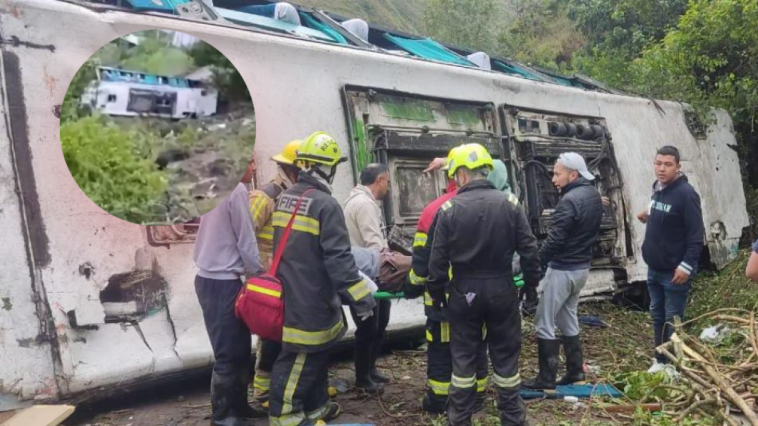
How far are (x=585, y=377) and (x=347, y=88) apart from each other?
2991mm

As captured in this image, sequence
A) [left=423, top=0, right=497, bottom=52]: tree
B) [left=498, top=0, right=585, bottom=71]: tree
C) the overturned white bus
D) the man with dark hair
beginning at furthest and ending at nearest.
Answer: [left=423, top=0, right=497, bottom=52]: tree, [left=498, top=0, right=585, bottom=71]: tree, the man with dark hair, the overturned white bus

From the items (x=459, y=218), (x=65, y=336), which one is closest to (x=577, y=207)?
(x=459, y=218)

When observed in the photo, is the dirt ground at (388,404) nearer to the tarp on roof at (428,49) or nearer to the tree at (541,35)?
the tarp on roof at (428,49)

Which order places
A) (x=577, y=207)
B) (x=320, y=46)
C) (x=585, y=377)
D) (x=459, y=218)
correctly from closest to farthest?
(x=459, y=218) < (x=577, y=207) < (x=585, y=377) < (x=320, y=46)

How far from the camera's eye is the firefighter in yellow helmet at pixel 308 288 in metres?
3.13

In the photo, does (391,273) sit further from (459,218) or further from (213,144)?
(213,144)

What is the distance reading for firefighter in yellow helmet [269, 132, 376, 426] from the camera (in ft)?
10.3

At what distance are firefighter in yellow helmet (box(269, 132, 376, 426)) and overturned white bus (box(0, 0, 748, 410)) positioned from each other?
1.07 m

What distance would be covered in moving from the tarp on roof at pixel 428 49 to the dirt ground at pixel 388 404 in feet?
11.2

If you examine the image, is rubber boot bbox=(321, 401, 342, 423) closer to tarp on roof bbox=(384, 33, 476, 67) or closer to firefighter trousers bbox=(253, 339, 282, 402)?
firefighter trousers bbox=(253, 339, 282, 402)

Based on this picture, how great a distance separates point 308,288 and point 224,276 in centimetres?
52

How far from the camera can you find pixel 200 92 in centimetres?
216

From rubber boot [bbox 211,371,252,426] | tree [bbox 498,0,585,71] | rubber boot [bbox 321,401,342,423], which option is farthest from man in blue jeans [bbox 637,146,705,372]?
tree [bbox 498,0,585,71]

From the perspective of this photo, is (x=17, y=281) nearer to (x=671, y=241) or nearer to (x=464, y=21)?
(x=671, y=241)
